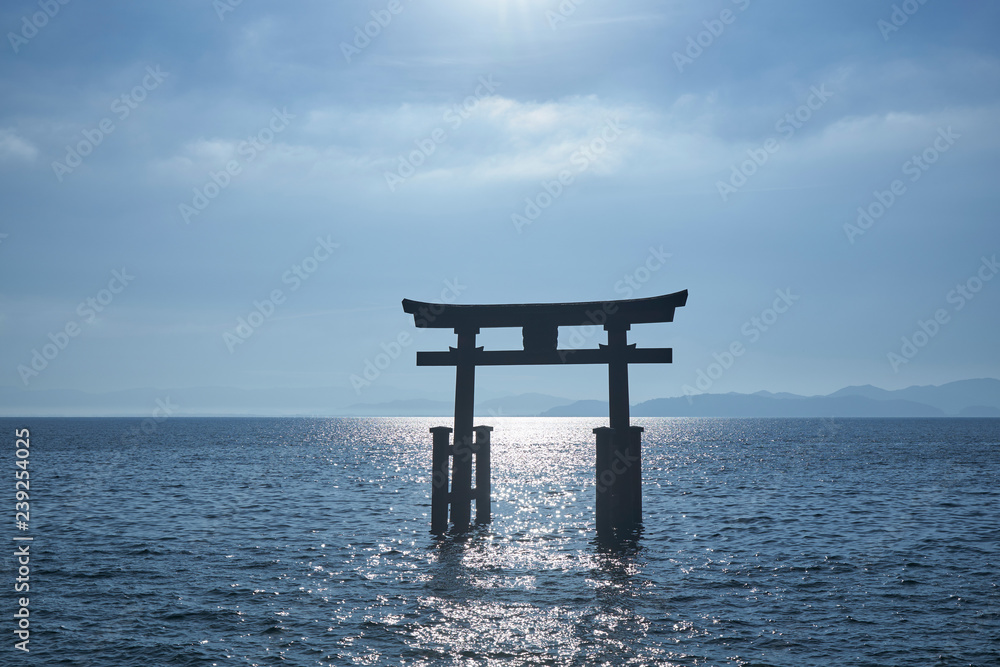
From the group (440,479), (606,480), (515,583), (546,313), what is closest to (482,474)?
(440,479)

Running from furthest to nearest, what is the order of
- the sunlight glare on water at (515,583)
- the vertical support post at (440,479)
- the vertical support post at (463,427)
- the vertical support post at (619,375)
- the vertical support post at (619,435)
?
the vertical support post at (440,479)
the vertical support post at (463,427)
the vertical support post at (619,375)
the vertical support post at (619,435)
the sunlight glare on water at (515,583)

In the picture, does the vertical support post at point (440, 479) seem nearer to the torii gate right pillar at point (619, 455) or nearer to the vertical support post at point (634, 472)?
the torii gate right pillar at point (619, 455)

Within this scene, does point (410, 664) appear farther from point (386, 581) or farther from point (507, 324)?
point (507, 324)

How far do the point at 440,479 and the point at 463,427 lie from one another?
148cm

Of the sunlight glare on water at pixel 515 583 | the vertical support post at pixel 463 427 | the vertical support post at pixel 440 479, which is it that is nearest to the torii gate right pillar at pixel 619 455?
the sunlight glare on water at pixel 515 583

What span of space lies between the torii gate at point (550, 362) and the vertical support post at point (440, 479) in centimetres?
3

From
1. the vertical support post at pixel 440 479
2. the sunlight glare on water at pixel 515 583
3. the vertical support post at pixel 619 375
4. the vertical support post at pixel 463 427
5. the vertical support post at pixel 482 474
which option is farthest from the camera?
the vertical support post at pixel 482 474

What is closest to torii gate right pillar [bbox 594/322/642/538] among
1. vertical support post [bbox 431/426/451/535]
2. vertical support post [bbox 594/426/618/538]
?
vertical support post [bbox 594/426/618/538]

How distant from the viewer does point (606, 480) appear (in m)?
16.0

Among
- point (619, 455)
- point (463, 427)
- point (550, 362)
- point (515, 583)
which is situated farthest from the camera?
point (463, 427)

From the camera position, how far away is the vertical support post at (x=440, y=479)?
17688 mm

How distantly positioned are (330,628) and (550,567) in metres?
5.97

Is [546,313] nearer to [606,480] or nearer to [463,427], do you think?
[463,427]

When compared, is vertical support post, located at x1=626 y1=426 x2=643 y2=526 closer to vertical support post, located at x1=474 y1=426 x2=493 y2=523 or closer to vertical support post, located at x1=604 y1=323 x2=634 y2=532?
vertical support post, located at x1=604 y1=323 x2=634 y2=532
